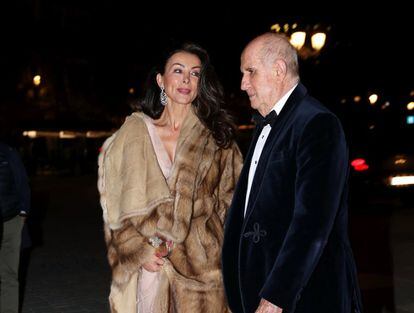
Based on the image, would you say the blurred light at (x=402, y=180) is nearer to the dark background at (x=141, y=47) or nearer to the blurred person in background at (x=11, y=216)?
the dark background at (x=141, y=47)

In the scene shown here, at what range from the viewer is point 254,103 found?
2539 millimetres

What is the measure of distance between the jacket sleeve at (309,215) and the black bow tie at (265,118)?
33 cm

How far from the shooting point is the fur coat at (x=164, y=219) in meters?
3.13

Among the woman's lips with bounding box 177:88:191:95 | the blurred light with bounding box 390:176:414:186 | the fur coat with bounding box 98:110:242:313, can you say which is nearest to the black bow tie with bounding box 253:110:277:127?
the fur coat with bounding box 98:110:242:313

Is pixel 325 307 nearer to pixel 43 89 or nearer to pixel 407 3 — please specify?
pixel 407 3

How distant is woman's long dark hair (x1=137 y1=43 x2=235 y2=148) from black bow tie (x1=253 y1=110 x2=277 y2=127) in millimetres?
786

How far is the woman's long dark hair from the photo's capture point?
3441 millimetres

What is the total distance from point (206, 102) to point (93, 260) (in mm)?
5472

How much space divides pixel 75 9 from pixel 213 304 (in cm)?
4429

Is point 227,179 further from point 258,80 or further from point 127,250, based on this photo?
point 258,80

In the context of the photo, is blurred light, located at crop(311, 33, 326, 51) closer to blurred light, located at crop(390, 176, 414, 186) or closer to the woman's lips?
blurred light, located at crop(390, 176, 414, 186)

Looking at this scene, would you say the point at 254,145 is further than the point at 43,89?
No

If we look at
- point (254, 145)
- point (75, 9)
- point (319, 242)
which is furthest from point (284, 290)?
point (75, 9)

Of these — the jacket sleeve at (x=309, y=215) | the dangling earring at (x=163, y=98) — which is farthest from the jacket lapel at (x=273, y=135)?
the dangling earring at (x=163, y=98)
